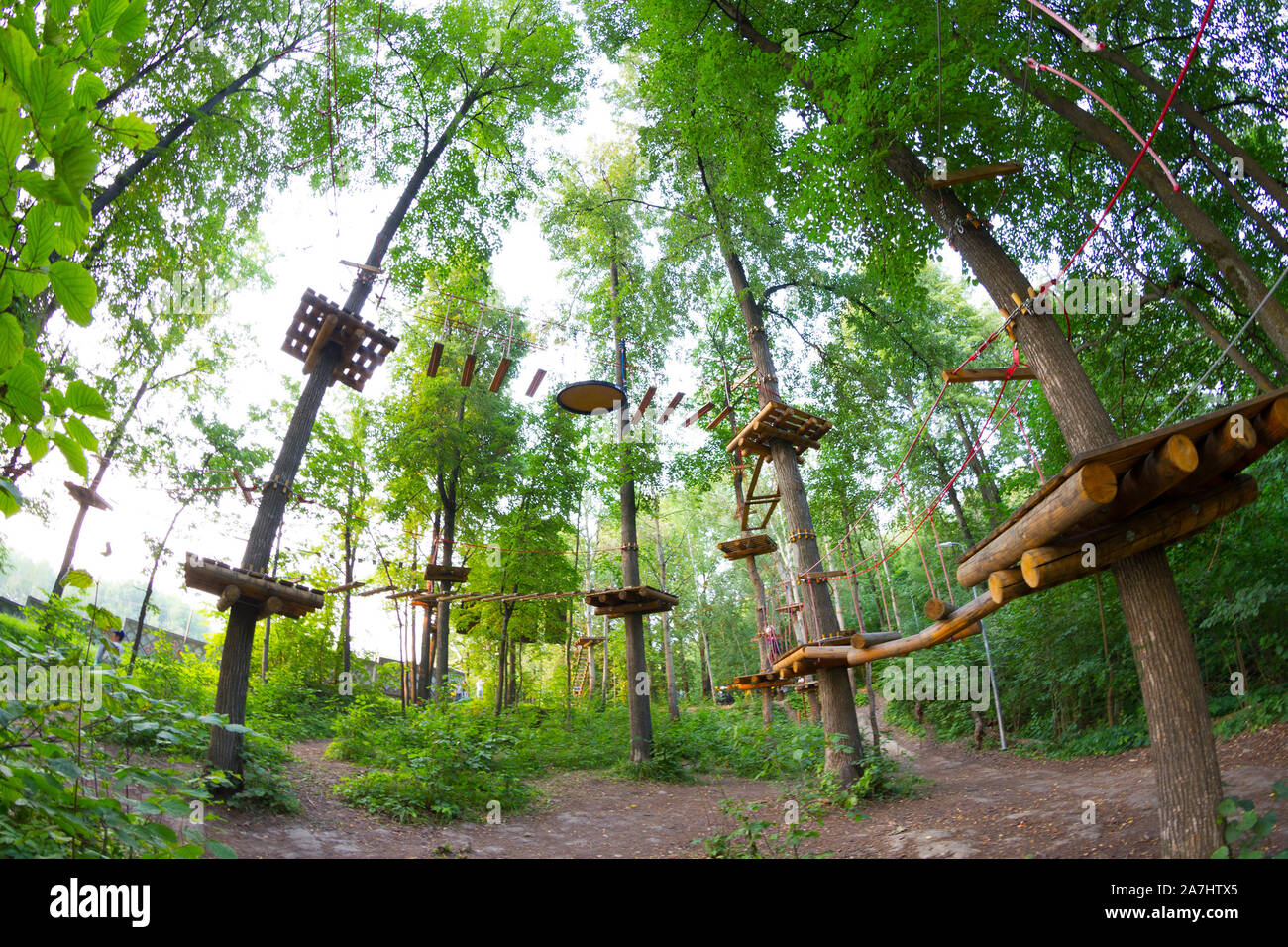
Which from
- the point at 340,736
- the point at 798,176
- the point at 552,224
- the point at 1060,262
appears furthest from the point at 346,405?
the point at 1060,262

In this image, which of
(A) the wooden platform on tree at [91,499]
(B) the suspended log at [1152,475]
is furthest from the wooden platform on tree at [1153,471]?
(A) the wooden platform on tree at [91,499]

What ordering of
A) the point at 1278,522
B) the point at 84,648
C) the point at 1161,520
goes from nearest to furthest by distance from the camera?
1. the point at 84,648
2. the point at 1161,520
3. the point at 1278,522

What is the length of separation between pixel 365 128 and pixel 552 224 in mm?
4971

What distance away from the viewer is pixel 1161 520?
4555mm

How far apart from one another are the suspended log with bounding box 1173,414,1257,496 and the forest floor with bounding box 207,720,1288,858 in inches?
Answer: 108

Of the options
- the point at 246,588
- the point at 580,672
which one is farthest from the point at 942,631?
the point at 580,672

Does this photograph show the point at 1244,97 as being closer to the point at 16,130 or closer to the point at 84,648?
the point at 16,130

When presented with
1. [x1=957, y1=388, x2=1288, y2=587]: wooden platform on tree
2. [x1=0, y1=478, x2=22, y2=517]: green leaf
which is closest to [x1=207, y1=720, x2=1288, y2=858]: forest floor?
[x1=957, y1=388, x2=1288, y2=587]: wooden platform on tree

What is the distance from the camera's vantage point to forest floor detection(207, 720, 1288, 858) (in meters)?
6.12

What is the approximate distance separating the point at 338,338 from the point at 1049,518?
28.4 feet

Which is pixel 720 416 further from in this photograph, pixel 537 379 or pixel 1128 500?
pixel 1128 500

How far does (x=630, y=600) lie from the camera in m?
12.6

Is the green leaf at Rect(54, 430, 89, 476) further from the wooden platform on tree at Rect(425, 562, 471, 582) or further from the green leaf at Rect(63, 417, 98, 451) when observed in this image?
the wooden platform on tree at Rect(425, 562, 471, 582)

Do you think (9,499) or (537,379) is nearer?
(9,499)
